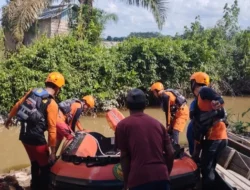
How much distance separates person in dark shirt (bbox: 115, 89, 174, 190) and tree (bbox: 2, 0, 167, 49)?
13.4 m

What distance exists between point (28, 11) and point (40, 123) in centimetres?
1162

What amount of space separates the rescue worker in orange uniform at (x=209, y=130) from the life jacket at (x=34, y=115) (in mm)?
1957

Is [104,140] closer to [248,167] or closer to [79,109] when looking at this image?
[79,109]

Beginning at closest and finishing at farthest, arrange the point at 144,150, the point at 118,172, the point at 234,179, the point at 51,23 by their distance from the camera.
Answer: the point at 144,150 → the point at 118,172 → the point at 234,179 → the point at 51,23

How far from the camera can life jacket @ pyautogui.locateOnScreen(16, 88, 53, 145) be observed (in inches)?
208

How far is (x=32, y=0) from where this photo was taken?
1616 centimetres

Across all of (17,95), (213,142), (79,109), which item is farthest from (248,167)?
(17,95)

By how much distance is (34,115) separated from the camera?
17.3 feet

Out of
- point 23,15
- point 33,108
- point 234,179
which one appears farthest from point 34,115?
point 23,15

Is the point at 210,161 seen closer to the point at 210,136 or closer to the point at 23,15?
the point at 210,136

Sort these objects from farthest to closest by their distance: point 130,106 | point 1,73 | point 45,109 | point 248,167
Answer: point 1,73, point 248,167, point 45,109, point 130,106

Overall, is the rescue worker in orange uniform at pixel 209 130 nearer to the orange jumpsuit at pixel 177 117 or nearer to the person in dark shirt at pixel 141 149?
the orange jumpsuit at pixel 177 117

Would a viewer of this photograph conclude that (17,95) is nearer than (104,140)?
No

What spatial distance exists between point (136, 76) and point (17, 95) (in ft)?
18.0
